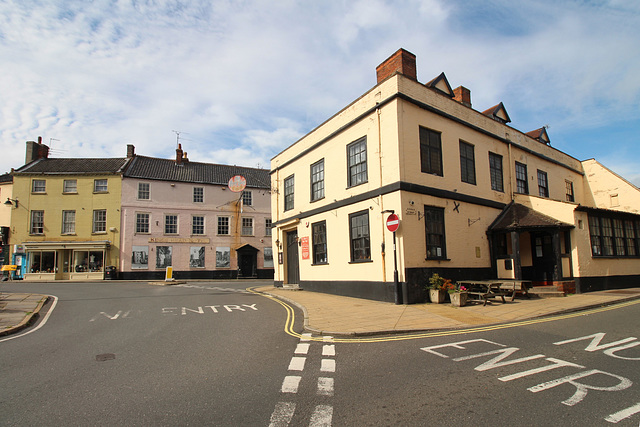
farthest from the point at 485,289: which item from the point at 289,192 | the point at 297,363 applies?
the point at 289,192

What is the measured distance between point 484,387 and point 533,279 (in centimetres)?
1345

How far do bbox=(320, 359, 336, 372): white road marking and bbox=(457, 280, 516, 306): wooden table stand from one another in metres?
7.46

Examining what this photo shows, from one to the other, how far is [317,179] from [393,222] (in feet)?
21.8

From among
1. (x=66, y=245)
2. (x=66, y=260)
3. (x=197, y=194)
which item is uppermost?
(x=197, y=194)

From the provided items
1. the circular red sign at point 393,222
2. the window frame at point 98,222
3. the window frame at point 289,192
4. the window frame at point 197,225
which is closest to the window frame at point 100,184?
the window frame at point 98,222

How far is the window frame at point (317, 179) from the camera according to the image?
1788cm

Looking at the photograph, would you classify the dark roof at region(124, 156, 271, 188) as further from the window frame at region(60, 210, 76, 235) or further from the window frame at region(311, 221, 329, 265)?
the window frame at region(311, 221, 329, 265)

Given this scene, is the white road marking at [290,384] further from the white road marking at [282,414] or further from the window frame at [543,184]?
the window frame at [543,184]

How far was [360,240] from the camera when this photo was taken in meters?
14.9

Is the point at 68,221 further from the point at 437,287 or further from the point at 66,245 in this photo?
the point at 437,287

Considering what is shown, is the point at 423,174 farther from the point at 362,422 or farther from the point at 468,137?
the point at 362,422

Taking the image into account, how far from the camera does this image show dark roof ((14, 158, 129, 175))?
34.3 m

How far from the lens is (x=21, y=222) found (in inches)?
1312

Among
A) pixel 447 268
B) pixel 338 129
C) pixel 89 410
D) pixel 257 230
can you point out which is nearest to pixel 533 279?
pixel 447 268
